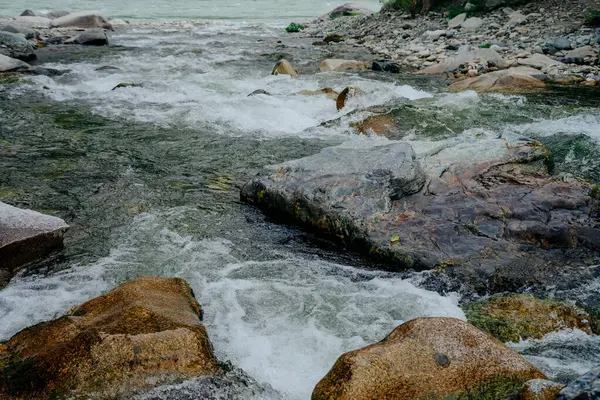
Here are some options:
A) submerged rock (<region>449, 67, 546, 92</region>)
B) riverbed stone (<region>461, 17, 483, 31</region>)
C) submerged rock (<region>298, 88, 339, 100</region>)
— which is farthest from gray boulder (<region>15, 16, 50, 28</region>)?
submerged rock (<region>449, 67, 546, 92</region>)

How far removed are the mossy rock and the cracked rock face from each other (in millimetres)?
232

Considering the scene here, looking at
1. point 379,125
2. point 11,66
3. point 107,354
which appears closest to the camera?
point 107,354

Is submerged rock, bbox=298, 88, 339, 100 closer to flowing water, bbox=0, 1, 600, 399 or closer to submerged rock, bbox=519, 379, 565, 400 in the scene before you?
flowing water, bbox=0, 1, 600, 399

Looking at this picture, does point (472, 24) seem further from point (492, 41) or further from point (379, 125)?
point (379, 125)

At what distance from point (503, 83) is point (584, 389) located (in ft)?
35.0

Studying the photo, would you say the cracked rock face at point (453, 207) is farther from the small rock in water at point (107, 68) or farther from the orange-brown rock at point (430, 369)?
the small rock in water at point (107, 68)

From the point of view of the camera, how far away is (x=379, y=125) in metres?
9.30

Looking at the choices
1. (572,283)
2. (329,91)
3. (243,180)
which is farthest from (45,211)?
(329,91)

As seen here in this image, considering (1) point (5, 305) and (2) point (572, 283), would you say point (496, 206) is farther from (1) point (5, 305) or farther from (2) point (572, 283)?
(1) point (5, 305)

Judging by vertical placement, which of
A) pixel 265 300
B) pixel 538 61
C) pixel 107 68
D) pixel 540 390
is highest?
pixel 540 390

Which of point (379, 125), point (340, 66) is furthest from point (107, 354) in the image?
point (340, 66)

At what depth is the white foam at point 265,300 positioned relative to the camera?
384 cm

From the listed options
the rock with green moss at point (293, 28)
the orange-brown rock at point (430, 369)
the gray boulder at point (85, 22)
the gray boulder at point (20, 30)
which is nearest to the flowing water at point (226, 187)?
the orange-brown rock at point (430, 369)

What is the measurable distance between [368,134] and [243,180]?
9.23 ft
